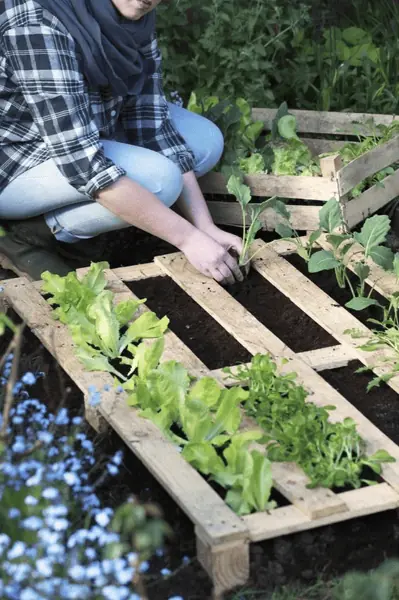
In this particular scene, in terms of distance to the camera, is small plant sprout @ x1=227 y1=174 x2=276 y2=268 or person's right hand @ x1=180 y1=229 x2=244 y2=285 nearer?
person's right hand @ x1=180 y1=229 x2=244 y2=285

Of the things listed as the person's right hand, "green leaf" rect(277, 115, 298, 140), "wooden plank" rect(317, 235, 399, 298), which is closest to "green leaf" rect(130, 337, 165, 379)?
the person's right hand

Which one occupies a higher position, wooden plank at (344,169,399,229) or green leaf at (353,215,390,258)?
green leaf at (353,215,390,258)

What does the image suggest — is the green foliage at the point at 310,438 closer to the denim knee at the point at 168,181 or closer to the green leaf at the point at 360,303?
the green leaf at the point at 360,303

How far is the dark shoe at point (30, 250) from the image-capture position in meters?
3.76

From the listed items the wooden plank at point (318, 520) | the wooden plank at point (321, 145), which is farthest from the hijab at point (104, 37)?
the wooden plank at point (318, 520)

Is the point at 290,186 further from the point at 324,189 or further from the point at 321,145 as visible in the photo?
the point at 321,145

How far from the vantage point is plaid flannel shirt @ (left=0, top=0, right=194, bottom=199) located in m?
3.27

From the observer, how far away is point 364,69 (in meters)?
4.86

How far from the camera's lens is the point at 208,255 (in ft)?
11.4

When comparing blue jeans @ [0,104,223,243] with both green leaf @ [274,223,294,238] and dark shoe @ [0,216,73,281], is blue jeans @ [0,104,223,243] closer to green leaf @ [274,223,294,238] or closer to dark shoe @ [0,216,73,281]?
A: dark shoe @ [0,216,73,281]

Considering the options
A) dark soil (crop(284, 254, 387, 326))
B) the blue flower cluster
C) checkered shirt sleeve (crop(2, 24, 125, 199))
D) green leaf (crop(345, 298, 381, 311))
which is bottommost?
dark soil (crop(284, 254, 387, 326))

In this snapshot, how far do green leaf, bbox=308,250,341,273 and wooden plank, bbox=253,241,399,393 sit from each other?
0.12 meters

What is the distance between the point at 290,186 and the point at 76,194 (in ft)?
2.89

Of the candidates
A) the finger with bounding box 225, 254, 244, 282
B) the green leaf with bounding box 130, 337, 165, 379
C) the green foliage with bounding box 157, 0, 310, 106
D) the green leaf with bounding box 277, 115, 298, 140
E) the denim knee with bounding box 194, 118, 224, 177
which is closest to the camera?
the green leaf with bounding box 130, 337, 165, 379
